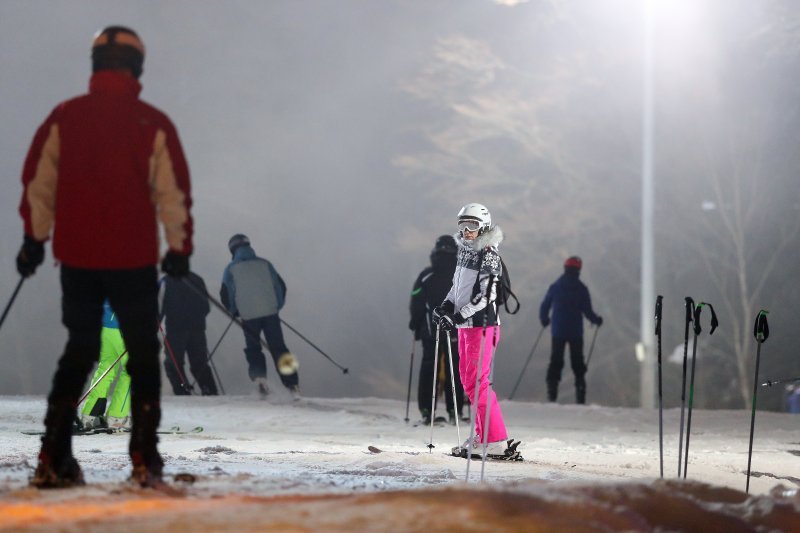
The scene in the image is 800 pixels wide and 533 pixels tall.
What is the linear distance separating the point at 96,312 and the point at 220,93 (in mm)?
27151

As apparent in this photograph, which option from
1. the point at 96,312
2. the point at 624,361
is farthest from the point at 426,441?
the point at 624,361

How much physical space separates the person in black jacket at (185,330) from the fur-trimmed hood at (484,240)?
602 centimetres

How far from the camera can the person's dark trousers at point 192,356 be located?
13727 millimetres

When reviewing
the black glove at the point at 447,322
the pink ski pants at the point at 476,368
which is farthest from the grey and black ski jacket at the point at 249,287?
the pink ski pants at the point at 476,368

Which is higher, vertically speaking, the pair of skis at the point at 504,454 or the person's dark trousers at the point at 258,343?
the person's dark trousers at the point at 258,343

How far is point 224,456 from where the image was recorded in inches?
286

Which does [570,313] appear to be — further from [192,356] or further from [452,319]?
[452,319]

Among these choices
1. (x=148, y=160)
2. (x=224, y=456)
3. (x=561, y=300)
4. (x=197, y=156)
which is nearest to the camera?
(x=148, y=160)

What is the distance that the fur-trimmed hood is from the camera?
7.72 metres

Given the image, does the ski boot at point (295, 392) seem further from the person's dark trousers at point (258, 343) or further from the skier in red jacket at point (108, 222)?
the skier in red jacket at point (108, 222)

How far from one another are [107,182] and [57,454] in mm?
1081

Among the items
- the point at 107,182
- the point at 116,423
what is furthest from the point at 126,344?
the point at 116,423

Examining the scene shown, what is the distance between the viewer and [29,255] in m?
4.62

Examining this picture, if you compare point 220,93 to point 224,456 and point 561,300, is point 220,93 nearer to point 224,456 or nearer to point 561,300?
point 561,300
